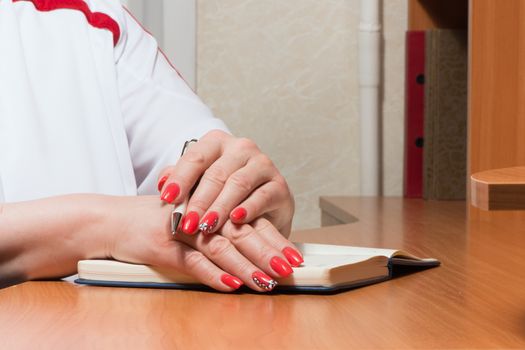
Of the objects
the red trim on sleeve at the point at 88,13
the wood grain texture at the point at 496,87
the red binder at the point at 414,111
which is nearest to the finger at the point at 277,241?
the red trim on sleeve at the point at 88,13

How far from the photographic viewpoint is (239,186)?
0.87 metres

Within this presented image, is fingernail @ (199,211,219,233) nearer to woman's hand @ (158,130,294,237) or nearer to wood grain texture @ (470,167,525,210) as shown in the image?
woman's hand @ (158,130,294,237)

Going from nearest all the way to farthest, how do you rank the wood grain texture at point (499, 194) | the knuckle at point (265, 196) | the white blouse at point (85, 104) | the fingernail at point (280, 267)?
the wood grain texture at point (499, 194)
the fingernail at point (280, 267)
the knuckle at point (265, 196)
the white blouse at point (85, 104)

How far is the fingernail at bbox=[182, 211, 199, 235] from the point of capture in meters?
0.82

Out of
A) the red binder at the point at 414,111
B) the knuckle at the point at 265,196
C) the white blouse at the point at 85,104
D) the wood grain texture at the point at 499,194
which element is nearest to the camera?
the wood grain texture at the point at 499,194

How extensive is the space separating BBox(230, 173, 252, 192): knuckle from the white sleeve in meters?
0.33

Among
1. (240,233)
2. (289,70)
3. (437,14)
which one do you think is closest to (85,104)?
(240,233)

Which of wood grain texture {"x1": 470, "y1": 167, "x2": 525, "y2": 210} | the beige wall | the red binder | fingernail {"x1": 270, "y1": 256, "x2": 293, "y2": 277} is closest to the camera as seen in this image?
wood grain texture {"x1": 470, "y1": 167, "x2": 525, "y2": 210}

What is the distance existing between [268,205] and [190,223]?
0.37 feet

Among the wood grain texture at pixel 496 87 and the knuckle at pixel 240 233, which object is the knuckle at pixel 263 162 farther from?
the wood grain texture at pixel 496 87

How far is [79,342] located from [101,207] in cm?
27

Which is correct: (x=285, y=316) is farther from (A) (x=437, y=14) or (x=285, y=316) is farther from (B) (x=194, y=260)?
(A) (x=437, y=14)

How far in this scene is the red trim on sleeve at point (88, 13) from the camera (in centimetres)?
131

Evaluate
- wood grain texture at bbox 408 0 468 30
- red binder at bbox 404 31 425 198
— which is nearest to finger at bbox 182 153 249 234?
red binder at bbox 404 31 425 198
